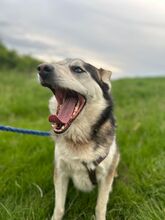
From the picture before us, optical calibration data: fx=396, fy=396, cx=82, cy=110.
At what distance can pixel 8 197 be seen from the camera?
3723 millimetres

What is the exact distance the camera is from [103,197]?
11.6 ft

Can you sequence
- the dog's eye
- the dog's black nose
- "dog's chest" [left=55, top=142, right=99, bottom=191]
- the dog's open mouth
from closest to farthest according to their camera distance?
the dog's black nose
the dog's open mouth
the dog's eye
"dog's chest" [left=55, top=142, right=99, bottom=191]

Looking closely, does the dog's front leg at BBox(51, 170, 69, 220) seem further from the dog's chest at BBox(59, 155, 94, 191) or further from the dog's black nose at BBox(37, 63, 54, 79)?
the dog's black nose at BBox(37, 63, 54, 79)

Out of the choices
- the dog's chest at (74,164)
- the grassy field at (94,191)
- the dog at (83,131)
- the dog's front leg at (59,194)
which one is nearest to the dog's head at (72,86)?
the dog at (83,131)

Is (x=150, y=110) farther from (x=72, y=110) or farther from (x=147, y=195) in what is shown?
(x=72, y=110)

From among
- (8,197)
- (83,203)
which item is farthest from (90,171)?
(8,197)

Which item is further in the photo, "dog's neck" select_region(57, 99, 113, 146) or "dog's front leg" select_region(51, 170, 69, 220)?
"dog's front leg" select_region(51, 170, 69, 220)

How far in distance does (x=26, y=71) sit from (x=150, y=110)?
23.4ft

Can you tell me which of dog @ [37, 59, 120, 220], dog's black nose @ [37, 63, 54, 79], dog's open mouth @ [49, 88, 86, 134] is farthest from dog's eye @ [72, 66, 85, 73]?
dog's black nose @ [37, 63, 54, 79]

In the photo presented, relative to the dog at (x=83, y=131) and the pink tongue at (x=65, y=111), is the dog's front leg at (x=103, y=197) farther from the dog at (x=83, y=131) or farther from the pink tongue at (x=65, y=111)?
the pink tongue at (x=65, y=111)

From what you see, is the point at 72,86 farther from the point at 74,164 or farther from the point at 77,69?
the point at 74,164

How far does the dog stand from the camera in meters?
3.22

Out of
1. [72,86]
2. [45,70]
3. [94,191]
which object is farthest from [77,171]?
[45,70]

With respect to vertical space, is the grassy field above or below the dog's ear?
below
